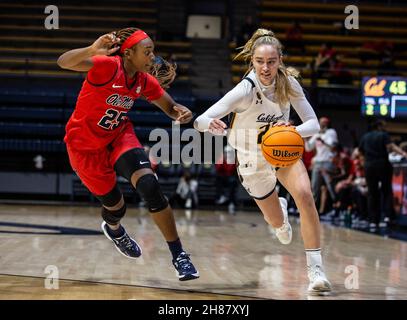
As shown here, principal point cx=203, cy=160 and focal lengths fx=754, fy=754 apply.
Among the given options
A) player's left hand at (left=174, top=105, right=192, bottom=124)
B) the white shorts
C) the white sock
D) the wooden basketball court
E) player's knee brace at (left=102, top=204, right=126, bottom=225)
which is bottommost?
the wooden basketball court

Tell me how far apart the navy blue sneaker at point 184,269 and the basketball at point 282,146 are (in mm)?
862

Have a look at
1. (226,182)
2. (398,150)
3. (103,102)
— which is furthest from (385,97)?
(103,102)

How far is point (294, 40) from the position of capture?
17.8m

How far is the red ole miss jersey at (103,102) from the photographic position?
16.1 feet

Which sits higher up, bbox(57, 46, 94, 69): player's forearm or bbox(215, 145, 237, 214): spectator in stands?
bbox(57, 46, 94, 69): player's forearm

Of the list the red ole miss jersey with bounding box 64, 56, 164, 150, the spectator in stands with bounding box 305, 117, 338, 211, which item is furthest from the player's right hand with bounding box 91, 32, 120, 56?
the spectator in stands with bounding box 305, 117, 338, 211

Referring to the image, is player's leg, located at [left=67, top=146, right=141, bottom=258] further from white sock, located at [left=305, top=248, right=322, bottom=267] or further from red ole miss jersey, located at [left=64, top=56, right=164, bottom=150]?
white sock, located at [left=305, top=248, right=322, bottom=267]

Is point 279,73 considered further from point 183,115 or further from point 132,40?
point 132,40

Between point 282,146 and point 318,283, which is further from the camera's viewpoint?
point 282,146

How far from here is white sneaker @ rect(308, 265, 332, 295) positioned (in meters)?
4.71

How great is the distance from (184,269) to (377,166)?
654 centimetres

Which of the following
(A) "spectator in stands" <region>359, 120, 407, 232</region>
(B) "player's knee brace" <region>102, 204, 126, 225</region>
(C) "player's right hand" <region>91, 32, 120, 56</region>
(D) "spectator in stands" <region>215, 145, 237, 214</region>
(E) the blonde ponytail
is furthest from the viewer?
(D) "spectator in stands" <region>215, 145, 237, 214</region>

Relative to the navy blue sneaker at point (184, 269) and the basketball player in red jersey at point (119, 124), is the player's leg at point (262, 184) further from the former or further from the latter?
the navy blue sneaker at point (184, 269)

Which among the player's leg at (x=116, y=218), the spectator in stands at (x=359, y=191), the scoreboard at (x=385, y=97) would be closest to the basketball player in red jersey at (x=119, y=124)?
the player's leg at (x=116, y=218)
